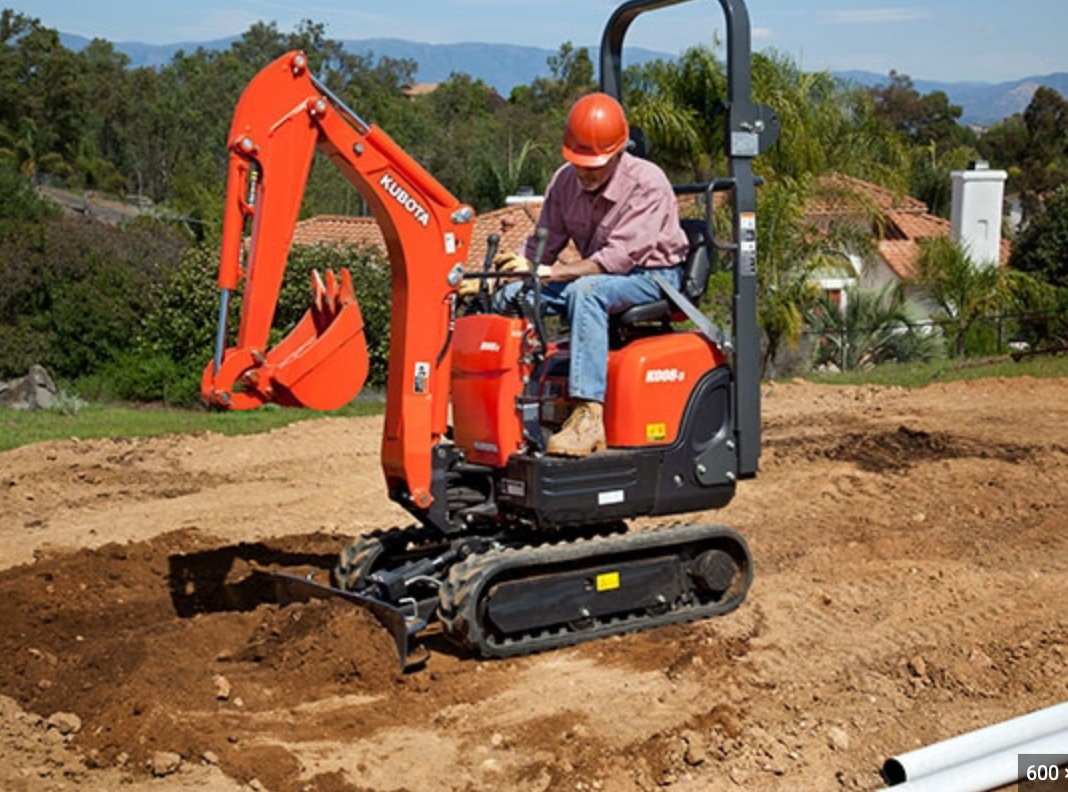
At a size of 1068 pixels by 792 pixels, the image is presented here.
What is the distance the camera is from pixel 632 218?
7.46 m

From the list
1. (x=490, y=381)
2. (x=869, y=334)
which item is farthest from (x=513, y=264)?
(x=869, y=334)

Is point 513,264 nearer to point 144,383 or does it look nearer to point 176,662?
point 176,662

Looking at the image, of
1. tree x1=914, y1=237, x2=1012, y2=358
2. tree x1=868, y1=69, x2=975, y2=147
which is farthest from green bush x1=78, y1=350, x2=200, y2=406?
tree x1=868, y1=69, x2=975, y2=147

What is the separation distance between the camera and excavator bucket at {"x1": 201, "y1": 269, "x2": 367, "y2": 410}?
6.73 metres

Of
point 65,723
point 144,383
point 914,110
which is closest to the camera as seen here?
point 65,723

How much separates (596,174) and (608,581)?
2.02 meters

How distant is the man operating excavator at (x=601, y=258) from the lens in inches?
287

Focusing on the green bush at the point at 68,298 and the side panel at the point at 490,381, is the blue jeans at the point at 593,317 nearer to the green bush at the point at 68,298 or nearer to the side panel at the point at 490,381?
the side panel at the point at 490,381

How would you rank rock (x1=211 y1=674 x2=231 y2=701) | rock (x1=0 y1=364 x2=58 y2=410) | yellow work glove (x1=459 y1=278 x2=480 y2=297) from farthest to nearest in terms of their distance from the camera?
1. rock (x1=0 y1=364 x2=58 y2=410)
2. yellow work glove (x1=459 y1=278 x2=480 y2=297)
3. rock (x1=211 y1=674 x2=231 y2=701)

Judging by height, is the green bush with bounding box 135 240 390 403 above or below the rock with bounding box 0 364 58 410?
above

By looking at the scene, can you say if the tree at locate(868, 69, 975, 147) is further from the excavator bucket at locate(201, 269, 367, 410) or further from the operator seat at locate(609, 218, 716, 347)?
the excavator bucket at locate(201, 269, 367, 410)

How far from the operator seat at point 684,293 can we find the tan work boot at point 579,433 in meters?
0.49

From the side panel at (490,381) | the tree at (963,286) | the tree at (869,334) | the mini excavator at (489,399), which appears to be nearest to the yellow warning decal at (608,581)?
the mini excavator at (489,399)

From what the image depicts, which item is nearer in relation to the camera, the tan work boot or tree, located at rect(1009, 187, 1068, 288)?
the tan work boot
